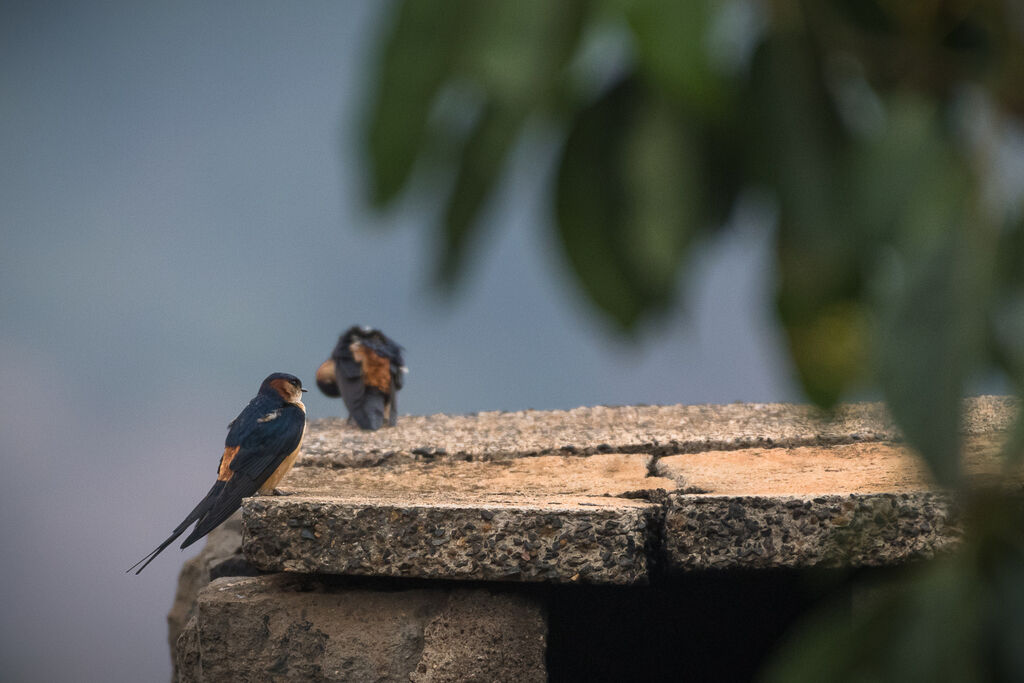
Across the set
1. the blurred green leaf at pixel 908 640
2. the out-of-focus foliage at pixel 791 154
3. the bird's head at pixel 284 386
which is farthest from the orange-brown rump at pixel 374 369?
the out-of-focus foliage at pixel 791 154

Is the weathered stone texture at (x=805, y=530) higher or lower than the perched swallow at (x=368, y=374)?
lower

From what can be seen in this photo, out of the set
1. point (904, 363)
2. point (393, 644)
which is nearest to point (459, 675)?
point (393, 644)

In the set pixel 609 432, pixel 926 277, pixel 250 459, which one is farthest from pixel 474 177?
pixel 609 432

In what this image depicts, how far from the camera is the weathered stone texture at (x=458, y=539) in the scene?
79.9 inches

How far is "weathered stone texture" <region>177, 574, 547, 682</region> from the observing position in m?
2.07

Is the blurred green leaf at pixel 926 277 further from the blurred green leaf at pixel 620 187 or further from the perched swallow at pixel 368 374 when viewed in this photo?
the perched swallow at pixel 368 374

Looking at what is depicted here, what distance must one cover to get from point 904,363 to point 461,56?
403 mm

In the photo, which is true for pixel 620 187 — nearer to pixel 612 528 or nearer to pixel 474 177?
pixel 474 177

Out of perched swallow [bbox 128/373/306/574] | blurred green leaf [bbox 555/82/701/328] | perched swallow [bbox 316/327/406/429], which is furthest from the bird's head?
blurred green leaf [bbox 555/82/701/328]

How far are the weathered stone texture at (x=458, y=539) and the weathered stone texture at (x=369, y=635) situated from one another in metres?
0.10

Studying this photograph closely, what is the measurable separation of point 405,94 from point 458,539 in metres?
1.51

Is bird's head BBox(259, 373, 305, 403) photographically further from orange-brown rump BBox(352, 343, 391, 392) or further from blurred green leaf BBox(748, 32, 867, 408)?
blurred green leaf BBox(748, 32, 867, 408)

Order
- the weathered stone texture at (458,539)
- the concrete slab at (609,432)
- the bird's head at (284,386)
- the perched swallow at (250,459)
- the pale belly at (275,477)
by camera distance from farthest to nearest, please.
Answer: the concrete slab at (609,432)
the bird's head at (284,386)
the pale belly at (275,477)
the perched swallow at (250,459)
the weathered stone texture at (458,539)

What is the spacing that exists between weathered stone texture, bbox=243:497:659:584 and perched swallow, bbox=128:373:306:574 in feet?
0.77
